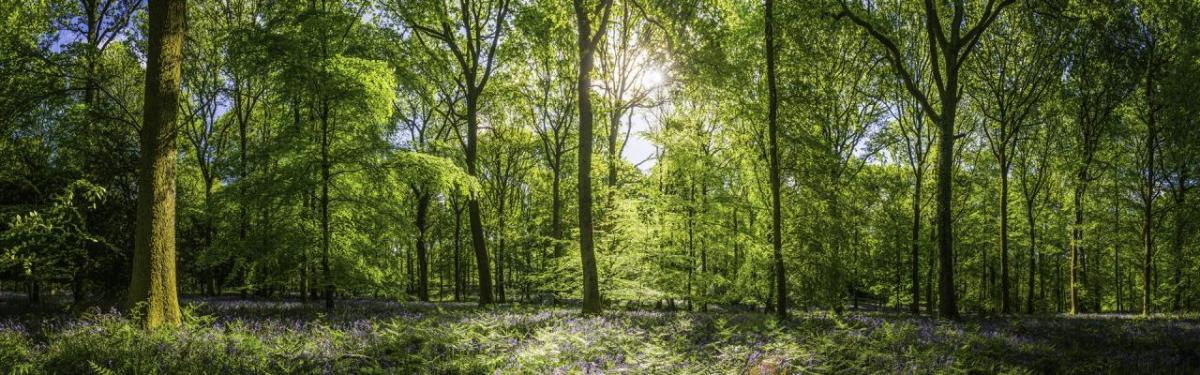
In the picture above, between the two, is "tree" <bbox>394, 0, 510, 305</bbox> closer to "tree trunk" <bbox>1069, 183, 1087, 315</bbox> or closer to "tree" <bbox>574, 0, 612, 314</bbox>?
"tree" <bbox>574, 0, 612, 314</bbox>

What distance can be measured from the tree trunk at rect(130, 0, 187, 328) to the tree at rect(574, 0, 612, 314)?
715 centimetres

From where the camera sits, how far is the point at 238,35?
10898 mm

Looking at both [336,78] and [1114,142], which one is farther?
[1114,142]

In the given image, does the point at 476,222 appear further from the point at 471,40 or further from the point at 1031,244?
the point at 1031,244

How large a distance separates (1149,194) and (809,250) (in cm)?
1789

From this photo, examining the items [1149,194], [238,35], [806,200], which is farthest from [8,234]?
[1149,194]

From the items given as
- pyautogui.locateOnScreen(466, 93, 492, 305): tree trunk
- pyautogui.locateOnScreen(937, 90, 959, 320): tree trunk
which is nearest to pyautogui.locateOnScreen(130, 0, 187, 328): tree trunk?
pyautogui.locateOnScreen(466, 93, 492, 305): tree trunk

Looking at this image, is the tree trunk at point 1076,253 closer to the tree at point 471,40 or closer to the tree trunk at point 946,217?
the tree trunk at point 946,217

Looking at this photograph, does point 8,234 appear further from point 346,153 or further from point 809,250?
point 809,250

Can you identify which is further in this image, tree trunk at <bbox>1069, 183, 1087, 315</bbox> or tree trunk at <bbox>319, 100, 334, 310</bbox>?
tree trunk at <bbox>1069, 183, 1087, 315</bbox>

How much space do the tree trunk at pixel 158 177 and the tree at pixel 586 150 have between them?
7154 mm

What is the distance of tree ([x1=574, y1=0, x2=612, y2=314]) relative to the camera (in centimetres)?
1130

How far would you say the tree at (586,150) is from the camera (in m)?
11.3

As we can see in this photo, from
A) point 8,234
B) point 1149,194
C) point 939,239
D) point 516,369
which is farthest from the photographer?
point 1149,194
